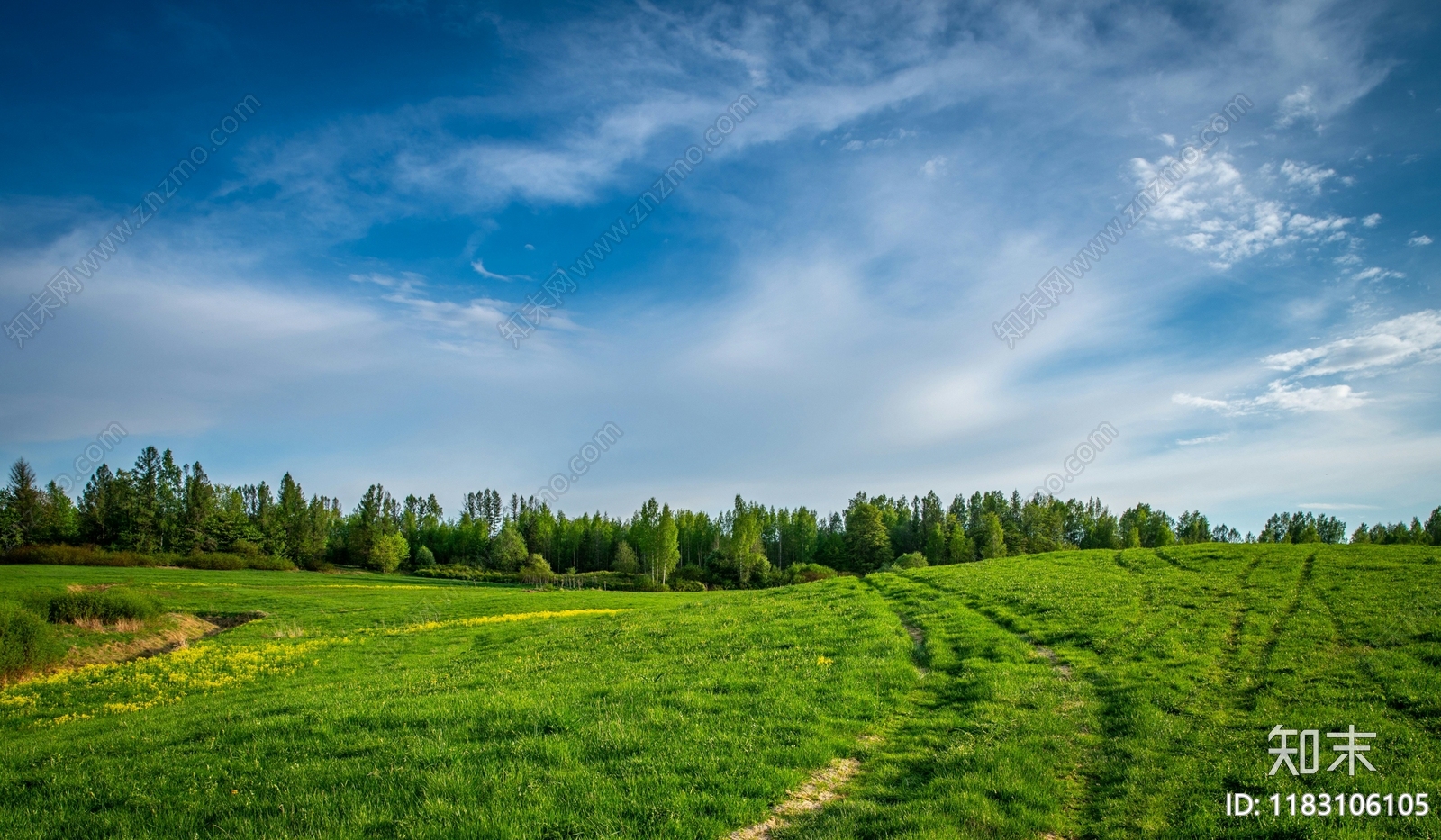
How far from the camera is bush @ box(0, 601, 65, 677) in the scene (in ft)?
89.2

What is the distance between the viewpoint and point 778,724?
525 inches

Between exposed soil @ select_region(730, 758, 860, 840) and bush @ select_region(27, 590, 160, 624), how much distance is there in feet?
143

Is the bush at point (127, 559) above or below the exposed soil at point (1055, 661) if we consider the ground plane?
Answer: below

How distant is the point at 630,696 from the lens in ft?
51.3

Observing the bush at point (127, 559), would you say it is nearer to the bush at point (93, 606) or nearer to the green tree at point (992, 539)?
the bush at point (93, 606)

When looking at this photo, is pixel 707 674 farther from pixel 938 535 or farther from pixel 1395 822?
pixel 938 535

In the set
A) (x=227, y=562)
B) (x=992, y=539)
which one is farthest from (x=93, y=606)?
(x=992, y=539)

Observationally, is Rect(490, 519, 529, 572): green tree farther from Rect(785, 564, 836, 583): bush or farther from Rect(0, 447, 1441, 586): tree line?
Rect(785, 564, 836, 583): bush

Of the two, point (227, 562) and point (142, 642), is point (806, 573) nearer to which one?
point (142, 642)

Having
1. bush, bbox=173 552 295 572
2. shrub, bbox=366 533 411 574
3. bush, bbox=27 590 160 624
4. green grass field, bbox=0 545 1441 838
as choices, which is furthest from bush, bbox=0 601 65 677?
shrub, bbox=366 533 411 574

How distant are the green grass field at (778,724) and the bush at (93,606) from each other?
8.95 m

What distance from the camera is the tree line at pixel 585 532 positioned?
367ft

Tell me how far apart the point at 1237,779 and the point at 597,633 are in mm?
24039

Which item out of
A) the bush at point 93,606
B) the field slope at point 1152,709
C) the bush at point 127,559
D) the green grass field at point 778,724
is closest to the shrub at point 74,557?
the bush at point 127,559
